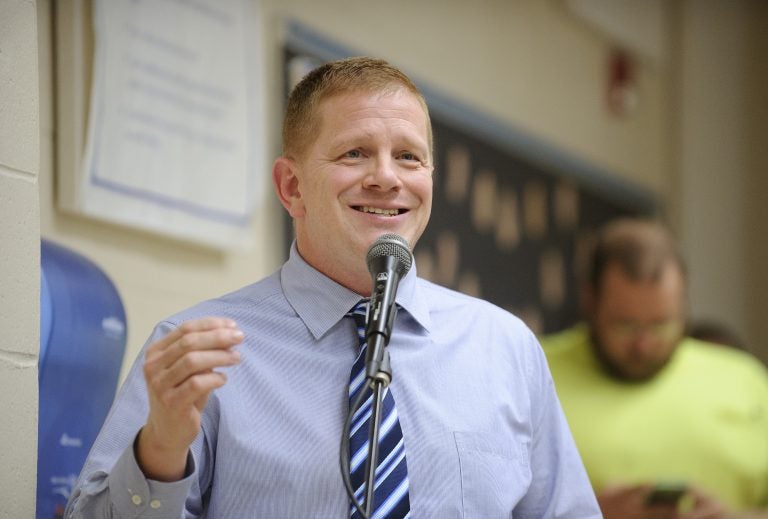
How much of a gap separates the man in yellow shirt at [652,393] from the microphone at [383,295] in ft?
4.76

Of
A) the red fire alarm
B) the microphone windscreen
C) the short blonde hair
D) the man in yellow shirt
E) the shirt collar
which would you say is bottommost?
the man in yellow shirt

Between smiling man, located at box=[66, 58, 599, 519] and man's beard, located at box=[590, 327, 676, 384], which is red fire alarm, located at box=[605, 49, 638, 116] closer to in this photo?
man's beard, located at box=[590, 327, 676, 384]

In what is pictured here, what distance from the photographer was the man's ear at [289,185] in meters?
1.90

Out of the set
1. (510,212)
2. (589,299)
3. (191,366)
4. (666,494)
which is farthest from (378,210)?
(510,212)

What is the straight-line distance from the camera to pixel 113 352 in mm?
2158

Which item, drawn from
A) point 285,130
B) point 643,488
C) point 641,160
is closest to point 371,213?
point 285,130

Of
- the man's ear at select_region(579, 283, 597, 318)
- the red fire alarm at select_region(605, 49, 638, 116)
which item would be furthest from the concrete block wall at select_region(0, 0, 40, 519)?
the red fire alarm at select_region(605, 49, 638, 116)

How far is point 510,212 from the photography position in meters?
4.89

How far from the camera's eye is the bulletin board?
14.4 ft

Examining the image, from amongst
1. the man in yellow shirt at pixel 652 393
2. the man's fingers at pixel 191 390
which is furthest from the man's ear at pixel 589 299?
the man's fingers at pixel 191 390

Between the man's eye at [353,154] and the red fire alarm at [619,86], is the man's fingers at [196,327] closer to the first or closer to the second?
the man's eye at [353,154]

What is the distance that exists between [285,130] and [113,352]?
55 centimetres

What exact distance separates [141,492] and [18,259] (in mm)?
441

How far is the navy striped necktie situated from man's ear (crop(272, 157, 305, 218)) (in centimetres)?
33
